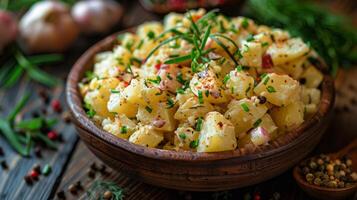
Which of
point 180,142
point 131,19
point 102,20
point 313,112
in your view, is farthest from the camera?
point 131,19

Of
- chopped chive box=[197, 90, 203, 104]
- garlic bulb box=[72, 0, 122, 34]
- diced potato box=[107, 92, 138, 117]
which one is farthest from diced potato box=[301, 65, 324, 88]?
garlic bulb box=[72, 0, 122, 34]

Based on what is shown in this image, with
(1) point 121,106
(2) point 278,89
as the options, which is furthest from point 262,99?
(1) point 121,106

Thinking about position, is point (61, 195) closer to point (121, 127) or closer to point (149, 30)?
point (121, 127)

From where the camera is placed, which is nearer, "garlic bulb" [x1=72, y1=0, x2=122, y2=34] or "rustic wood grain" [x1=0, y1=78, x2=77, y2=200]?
"rustic wood grain" [x1=0, y1=78, x2=77, y2=200]

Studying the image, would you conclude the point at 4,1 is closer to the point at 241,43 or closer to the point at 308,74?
the point at 241,43

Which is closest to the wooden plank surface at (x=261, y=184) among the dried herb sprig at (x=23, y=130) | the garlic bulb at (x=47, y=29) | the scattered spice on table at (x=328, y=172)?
the scattered spice on table at (x=328, y=172)

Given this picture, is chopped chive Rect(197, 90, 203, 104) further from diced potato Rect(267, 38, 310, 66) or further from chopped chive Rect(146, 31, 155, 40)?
chopped chive Rect(146, 31, 155, 40)

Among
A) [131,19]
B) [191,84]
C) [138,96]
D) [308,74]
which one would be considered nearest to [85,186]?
[138,96]
